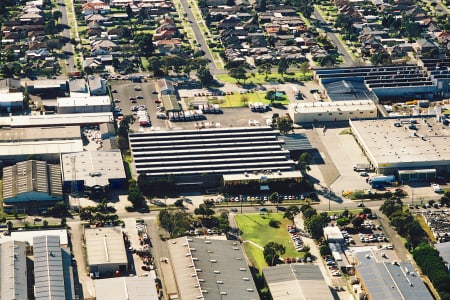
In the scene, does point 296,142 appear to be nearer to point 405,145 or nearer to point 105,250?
point 405,145

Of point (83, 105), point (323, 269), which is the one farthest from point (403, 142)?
point (83, 105)

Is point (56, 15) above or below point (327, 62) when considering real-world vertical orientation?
above

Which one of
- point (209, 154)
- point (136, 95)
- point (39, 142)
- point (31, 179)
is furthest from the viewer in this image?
point (136, 95)

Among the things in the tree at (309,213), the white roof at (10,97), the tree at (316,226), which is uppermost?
the white roof at (10,97)

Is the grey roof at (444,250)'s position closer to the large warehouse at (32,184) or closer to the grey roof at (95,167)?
the grey roof at (95,167)

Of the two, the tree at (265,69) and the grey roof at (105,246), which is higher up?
the tree at (265,69)

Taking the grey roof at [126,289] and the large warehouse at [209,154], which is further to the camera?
the large warehouse at [209,154]

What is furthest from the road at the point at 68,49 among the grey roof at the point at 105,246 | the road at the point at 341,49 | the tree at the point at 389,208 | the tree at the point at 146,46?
the tree at the point at 389,208

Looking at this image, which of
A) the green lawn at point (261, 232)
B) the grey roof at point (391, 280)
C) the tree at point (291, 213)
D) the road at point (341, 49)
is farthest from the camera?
the road at point (341, 49)

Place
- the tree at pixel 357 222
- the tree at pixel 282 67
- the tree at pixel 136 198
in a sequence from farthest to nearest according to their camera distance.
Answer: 1. the tree at pixel 282 67
2. the tree at pixel 136 198
3. the tree at pixel 357 222
